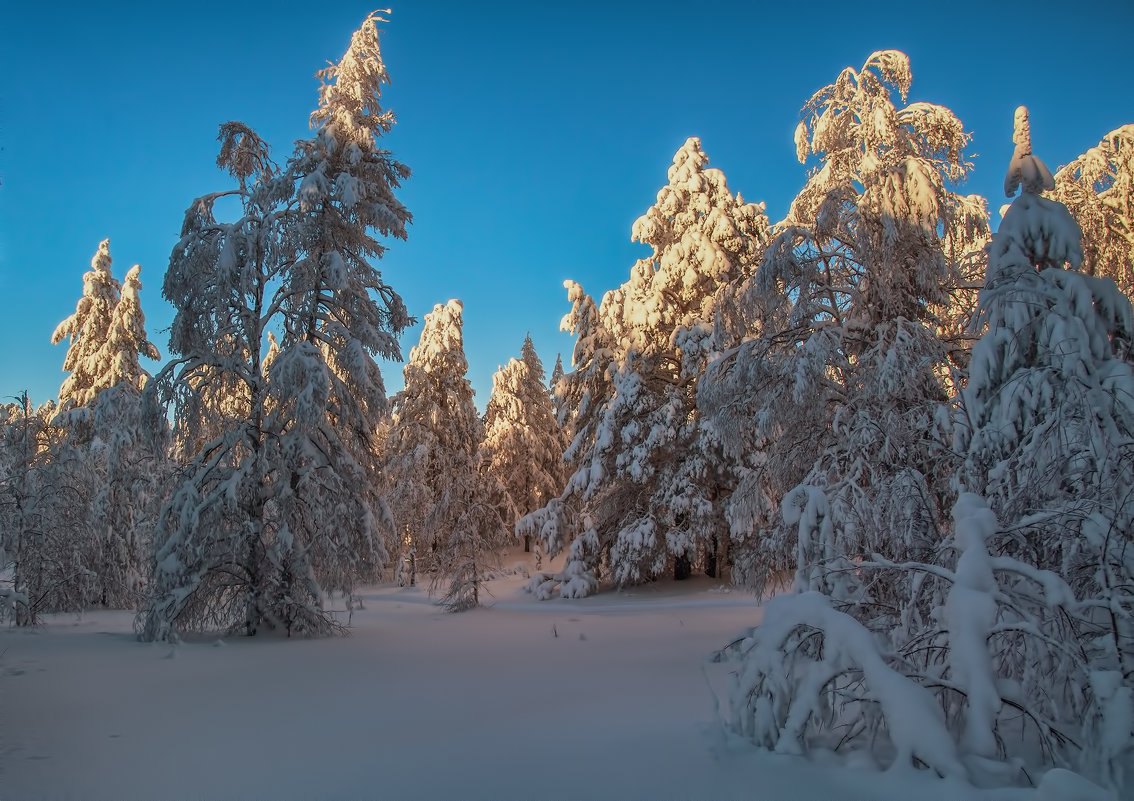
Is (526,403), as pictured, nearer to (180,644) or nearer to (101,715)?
(180,644)

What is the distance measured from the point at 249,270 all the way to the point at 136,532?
35.9 feet

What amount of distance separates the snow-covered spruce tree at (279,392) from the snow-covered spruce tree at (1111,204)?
14804 mm

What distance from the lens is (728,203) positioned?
18469 millimetres

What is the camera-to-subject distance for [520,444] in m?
31.1

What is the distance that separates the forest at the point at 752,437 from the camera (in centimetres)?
389

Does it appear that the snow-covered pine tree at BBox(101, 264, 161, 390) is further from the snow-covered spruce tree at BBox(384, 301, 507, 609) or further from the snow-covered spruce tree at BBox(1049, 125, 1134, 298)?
the snow-covered spruce tree at BBox(1049, 125, 1134, 298)

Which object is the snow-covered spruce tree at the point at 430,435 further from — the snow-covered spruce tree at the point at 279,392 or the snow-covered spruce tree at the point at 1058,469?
the snow-covered spruce tree at the point at 1058,469

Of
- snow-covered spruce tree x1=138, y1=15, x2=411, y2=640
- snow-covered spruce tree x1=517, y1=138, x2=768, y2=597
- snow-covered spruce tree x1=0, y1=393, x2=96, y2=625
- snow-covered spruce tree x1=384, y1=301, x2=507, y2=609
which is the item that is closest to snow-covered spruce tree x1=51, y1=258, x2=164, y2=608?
snow-covered spruce tree x1=0, y1=393, x2=96, y2=625

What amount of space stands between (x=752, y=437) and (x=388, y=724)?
33.5 feet

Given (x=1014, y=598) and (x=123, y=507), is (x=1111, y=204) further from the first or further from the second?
(x=123, y=507)

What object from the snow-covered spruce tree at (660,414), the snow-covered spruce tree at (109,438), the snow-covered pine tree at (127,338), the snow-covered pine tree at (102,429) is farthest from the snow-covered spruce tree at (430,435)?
the snow-covered pine tree at (127,338)

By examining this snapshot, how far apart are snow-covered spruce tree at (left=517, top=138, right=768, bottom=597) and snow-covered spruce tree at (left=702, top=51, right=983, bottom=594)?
6.44 meters

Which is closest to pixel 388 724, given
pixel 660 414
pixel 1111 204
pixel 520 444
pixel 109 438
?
pixel 660 414

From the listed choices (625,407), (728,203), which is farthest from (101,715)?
(728,203)
